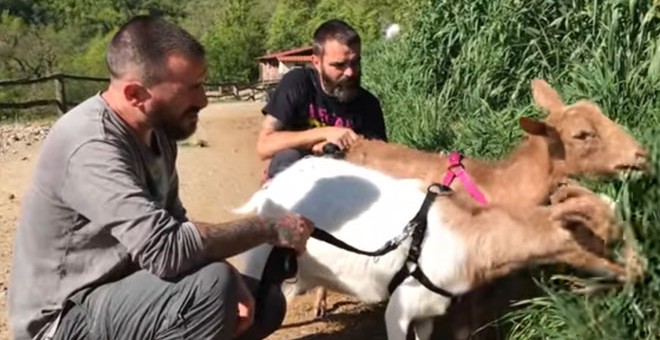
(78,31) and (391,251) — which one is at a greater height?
(391,251)

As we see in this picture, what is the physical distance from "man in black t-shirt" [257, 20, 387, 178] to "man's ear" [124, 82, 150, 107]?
2293 mm

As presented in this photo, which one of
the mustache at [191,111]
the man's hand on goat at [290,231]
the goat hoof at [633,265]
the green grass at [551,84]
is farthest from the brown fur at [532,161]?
the mustache at [191,111]

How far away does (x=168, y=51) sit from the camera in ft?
11.5

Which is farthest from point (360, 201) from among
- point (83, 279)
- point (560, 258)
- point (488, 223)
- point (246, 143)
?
point (246, 143)

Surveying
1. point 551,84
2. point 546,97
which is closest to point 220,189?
point 551,84

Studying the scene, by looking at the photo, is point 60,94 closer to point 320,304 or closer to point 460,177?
point 320,304

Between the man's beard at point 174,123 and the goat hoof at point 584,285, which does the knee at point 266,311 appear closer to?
the man's beard at point 174,123

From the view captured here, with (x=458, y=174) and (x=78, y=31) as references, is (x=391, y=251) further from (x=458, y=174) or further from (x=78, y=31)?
(x=78, y=31)

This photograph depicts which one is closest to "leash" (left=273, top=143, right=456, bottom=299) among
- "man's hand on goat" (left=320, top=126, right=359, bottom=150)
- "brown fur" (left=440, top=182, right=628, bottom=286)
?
"brown fur" (left=440, top=182, right=628, bottom=286)

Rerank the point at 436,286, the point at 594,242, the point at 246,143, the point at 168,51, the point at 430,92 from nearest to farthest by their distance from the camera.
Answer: the point at 168,51, the point at 594,242, the point at 436,286, the point at 430,92, the point at 246,143

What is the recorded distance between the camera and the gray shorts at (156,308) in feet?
11.7

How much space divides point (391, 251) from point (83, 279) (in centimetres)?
152

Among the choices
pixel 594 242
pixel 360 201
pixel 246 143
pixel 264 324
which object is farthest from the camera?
pixel 246 143

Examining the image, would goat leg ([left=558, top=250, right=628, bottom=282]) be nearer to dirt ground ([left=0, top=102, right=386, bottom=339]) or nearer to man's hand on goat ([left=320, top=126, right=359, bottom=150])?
man's hand on goat ([left=320, top=126, right=359, bottom=150])
